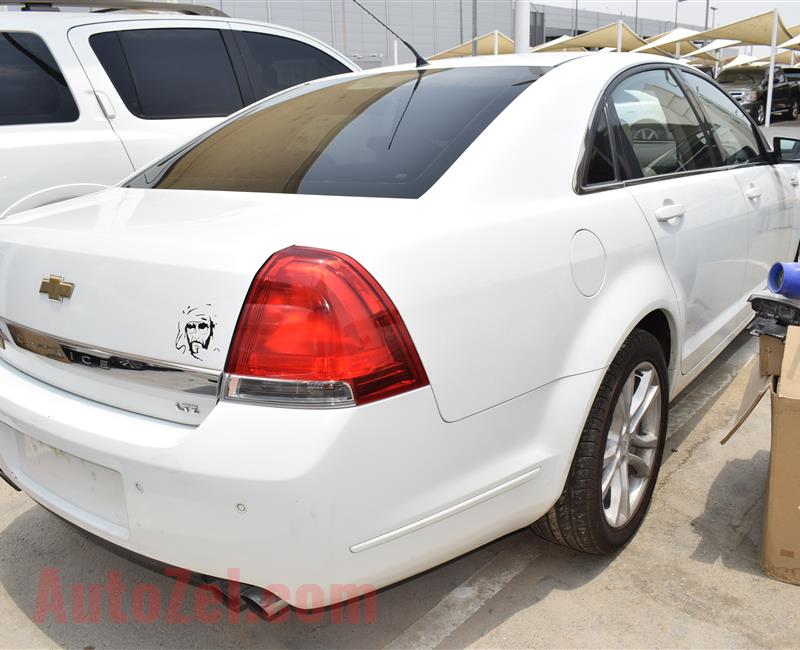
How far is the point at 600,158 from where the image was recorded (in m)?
2.30

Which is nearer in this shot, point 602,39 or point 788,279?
point 788,279

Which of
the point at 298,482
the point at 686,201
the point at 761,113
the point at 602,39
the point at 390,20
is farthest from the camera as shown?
the point at 390,20

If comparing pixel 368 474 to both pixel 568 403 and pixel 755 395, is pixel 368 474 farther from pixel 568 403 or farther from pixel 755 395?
pixel 755 395

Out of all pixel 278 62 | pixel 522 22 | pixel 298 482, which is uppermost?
pixel 522 22

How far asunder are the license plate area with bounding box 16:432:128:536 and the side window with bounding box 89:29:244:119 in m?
2.63

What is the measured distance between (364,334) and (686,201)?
1.55 m

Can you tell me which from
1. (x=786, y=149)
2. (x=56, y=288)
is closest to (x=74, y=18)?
(x=56, y=288)

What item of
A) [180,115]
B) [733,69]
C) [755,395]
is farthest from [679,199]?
[733,69]

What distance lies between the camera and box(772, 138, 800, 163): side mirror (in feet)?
12.1

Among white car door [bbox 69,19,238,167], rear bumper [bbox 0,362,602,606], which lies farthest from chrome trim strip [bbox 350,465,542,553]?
white car door [bbox 69,19,238,167]

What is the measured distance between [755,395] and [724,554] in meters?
0.51

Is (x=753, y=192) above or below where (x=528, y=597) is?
above

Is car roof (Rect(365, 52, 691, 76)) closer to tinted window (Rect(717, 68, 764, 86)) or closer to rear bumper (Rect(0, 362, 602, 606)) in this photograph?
rear bumper (Rect(0, 362, 602, 606))

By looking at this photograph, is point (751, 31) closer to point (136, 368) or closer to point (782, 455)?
point (782, 455)
